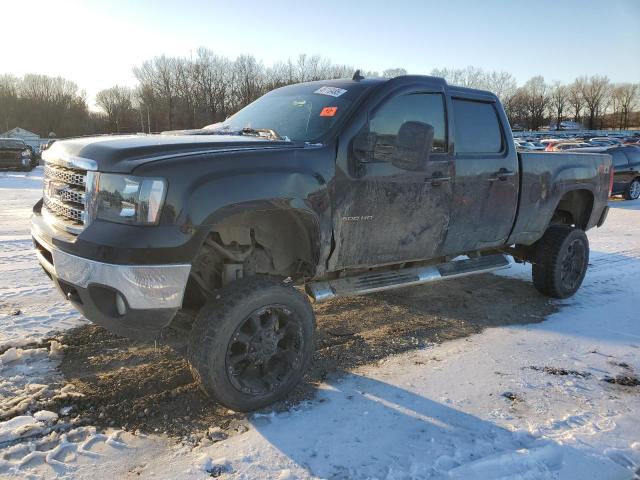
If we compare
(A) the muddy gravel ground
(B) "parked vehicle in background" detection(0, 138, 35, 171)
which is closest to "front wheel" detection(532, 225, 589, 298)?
(A) the muddy gravel ground

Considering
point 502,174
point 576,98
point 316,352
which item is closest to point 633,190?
point 502,174

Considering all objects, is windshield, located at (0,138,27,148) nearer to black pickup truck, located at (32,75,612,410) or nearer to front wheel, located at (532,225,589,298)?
black pickup truck, located at (32,75,612,410)

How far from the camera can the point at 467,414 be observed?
3133 millimetres

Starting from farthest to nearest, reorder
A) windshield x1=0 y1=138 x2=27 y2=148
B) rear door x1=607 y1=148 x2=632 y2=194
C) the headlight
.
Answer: windshield x1=0 y1=138 x2=27 y2=148 → rear door x1=607 y1=148 x2=632 y2=194 → the headlight

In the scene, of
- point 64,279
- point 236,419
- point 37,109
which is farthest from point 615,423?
point 37,109

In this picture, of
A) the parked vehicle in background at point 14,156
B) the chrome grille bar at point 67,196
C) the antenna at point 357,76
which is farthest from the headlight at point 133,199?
the parked vehicle in background at point 14,156

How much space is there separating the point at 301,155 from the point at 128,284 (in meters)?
1.31

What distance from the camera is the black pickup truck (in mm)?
2727

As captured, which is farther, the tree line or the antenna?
the tree line

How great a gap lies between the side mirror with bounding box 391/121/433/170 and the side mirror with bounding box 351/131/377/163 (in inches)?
9.7

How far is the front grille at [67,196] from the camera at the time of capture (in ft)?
9.60

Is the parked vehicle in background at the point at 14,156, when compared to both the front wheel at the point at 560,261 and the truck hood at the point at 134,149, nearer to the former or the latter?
the truck hood at the point at 134,149

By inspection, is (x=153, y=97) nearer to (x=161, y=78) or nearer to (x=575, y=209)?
(x=161, y=78)

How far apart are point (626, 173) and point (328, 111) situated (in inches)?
631
